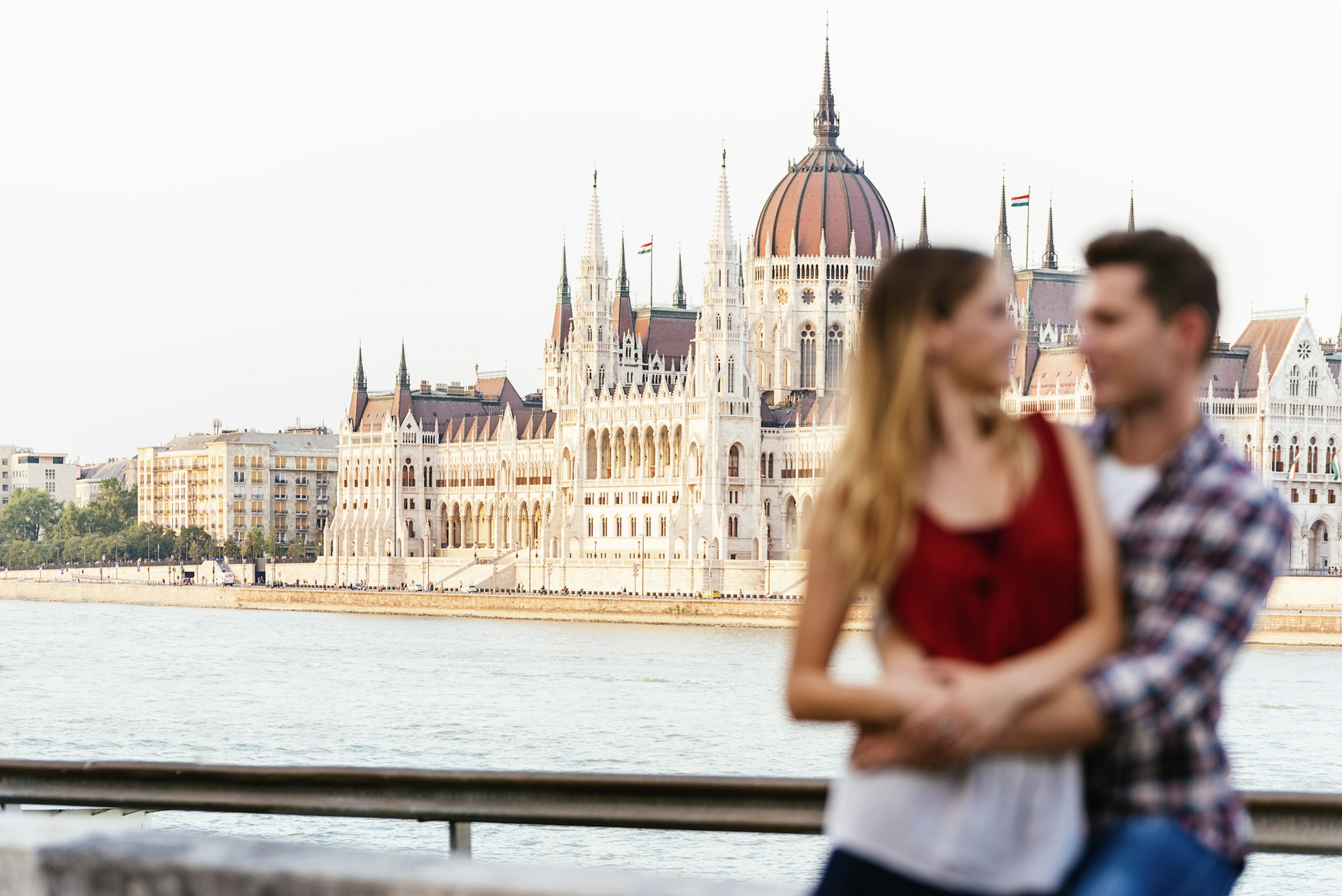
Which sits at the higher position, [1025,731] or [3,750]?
[1025,731]

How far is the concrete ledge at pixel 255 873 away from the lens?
2.95 meters

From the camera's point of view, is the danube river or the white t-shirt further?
the danube river

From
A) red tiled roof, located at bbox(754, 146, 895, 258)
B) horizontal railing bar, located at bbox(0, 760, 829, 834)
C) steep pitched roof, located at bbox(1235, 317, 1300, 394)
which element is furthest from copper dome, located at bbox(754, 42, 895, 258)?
horizontal railing bar, located at bbox(0, 760, 829, 834)

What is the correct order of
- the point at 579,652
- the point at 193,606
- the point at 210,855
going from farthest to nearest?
the point at 193,606
the point at 579,652
the point at 210,855

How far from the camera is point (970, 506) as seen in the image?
2701 mm

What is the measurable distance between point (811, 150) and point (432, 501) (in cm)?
2449

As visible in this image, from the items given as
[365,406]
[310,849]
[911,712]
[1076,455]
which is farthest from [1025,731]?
[365,406]

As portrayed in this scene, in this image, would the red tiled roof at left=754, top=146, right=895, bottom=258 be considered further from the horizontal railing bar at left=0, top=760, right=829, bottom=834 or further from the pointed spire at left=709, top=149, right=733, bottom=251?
the horizontal railing bar at left=0, top=760, right=829, bottom=834

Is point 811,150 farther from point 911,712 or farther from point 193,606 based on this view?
point 911,712

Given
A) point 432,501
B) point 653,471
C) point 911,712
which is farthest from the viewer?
point 432,501

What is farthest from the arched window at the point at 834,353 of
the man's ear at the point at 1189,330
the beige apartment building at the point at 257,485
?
the man's ear at the point at 1189,330

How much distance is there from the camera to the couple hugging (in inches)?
104

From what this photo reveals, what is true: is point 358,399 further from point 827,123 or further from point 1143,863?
point 1143,863

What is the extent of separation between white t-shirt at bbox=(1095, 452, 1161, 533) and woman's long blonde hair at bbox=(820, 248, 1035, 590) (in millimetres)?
169
